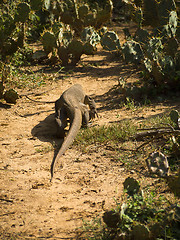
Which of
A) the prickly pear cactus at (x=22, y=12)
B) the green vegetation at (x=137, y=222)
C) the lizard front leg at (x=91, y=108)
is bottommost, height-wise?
the lizard front leg at (x=91, y=108)

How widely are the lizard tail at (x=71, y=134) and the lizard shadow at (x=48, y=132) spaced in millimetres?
204

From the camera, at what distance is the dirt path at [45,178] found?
366cm

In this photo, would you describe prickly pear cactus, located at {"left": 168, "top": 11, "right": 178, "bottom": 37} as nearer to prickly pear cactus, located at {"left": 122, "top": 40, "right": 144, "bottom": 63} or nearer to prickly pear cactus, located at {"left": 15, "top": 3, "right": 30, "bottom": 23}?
prickly pear cactus, located at {"left": 122, "top": 40, "right": 144, "bottom": 63}

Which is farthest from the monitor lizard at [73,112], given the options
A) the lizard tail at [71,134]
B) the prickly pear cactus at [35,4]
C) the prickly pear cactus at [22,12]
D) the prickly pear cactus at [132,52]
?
the prickly pear cactus at [35,4]

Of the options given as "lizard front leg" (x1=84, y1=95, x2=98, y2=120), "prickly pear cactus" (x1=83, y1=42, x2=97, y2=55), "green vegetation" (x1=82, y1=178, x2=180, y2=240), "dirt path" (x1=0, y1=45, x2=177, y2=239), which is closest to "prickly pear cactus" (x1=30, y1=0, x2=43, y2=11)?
"prickly pear cactus" (x1=83, y1=42, x2=97, y2=55)

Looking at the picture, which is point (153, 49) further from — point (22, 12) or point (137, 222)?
point (137, 222)

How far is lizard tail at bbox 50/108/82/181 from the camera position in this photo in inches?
192

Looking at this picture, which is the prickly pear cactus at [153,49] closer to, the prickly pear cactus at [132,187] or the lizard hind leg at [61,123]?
the lizard hind leg at [61,123]

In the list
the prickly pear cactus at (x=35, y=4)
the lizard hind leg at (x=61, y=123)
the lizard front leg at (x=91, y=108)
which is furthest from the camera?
the prickly pear cactus at (x=35, y=4)

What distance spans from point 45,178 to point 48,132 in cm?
154

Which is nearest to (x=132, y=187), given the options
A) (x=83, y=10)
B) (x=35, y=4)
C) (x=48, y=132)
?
(x=48, y=132)

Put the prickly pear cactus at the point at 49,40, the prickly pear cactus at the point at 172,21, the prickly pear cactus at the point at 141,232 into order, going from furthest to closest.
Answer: the prickly pear cactus at the point at 49,40
the prickly pear cactus at the point at 172,21
the prickly pear cactus at the point at 141,232

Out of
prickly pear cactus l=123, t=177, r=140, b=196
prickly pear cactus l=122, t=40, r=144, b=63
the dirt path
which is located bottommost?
the dirt path

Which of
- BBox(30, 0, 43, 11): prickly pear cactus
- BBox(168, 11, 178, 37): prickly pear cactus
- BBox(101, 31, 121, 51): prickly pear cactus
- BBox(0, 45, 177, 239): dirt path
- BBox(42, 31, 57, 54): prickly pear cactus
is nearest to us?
BBox(0, 45, 177, 239): dirt path
